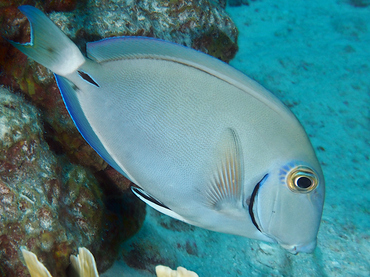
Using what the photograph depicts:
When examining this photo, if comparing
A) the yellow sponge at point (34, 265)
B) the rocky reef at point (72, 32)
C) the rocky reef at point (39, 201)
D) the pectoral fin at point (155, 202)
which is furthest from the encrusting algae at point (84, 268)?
the rocky reef at point (72, 32)

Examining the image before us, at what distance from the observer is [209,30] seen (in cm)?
346

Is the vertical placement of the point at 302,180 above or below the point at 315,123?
above

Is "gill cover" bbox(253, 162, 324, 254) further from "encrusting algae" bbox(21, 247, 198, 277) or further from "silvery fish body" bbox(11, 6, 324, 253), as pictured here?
"encrusting algae" bbox(21, 247, 198, 277)

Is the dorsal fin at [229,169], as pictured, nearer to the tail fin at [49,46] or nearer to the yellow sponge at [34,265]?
the tail fin at [49,46]

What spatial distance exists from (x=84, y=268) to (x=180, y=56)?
1.31 meters

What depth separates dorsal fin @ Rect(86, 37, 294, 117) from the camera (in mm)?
1222

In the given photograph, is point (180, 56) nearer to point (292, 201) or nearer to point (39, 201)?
point (292, 201)

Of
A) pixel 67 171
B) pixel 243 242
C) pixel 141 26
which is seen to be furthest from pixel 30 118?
pixel 243 242

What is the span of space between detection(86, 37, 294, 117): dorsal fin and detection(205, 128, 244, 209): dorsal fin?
236 millimetres

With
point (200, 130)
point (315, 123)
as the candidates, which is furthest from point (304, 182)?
point (315, 123)

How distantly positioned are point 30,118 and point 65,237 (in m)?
0.83

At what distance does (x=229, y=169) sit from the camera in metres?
1.18

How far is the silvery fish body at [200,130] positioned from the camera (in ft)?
3.90

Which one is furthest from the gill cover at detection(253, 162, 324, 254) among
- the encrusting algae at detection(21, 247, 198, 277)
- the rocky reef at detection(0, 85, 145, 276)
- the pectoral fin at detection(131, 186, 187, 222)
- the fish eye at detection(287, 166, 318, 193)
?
the rocky reef at detection(0, 85, 145, 276)
